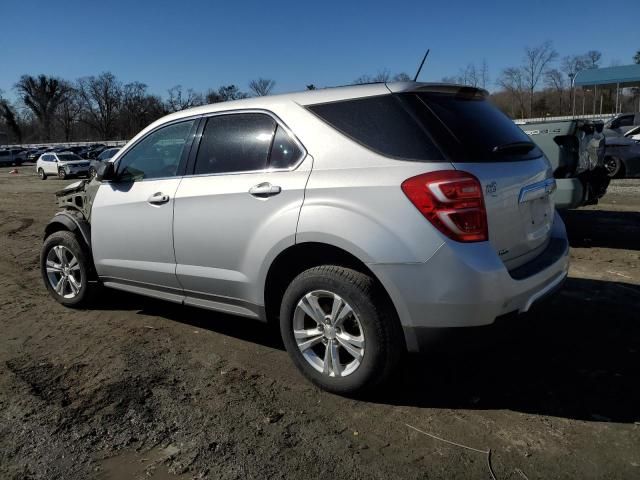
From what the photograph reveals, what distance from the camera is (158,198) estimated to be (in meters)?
4.14

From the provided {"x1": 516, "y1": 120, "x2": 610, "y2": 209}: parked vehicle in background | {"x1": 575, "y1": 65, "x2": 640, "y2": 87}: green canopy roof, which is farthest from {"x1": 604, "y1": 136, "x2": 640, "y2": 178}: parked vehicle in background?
{"x1": 575, "y1": 65, "x2": 640, "y2": 87}: green canopy roof

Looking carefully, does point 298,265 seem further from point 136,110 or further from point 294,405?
point 136,110

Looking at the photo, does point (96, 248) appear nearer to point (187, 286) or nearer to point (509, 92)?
point (187, 286)

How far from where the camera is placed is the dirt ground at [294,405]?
268 cm

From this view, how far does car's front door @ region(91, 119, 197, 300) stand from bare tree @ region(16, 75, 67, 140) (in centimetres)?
11386

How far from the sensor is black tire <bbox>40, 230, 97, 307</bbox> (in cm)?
495

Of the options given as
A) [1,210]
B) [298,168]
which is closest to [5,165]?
[1,210]

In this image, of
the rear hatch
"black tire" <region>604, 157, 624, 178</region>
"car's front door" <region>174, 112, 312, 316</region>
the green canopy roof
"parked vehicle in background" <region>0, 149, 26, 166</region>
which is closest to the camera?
the rear hatch

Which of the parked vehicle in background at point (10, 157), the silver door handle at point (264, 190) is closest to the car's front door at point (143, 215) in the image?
the silver door handle at point (264, 190)

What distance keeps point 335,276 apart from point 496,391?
126 centimetres

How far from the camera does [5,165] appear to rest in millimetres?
50750

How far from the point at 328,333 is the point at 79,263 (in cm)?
286

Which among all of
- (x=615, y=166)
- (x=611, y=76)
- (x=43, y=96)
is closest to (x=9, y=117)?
(x=43, y=96)

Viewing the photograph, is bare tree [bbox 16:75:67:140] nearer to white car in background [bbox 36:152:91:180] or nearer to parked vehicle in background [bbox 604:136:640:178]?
white car in background [bbox 36:152:91:180]
